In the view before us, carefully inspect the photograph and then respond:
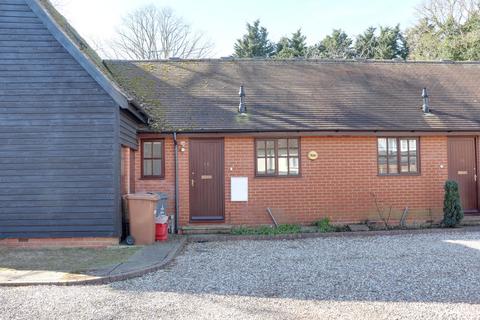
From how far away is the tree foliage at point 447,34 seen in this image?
26.7 metres

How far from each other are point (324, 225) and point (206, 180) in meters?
3.41

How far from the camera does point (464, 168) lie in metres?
14.0

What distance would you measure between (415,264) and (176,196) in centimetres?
674

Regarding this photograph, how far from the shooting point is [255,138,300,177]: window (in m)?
13.3

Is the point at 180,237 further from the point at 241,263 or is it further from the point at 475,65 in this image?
the point at 475,65

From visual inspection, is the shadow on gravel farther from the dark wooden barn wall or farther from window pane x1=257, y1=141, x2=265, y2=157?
window pane x1=257, y1=141, x2=265, y2=157

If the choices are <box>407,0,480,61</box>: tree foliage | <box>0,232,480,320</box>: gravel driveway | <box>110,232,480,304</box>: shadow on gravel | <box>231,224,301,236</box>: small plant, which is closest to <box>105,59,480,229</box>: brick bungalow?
<box>231,224,301,236</box>: small plant

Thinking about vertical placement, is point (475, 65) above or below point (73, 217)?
above

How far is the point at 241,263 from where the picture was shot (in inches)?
339

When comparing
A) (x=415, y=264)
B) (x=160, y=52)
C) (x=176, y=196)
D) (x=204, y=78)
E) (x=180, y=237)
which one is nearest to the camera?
(x=415, y=264)

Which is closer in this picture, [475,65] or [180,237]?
[180,237]

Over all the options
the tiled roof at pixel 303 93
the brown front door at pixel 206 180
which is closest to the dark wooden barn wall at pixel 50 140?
the tiled roof at pixel 303 93

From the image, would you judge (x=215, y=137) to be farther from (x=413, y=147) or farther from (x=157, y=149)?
(x=413, y=147)

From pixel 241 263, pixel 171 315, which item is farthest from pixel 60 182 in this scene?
pixel 171 315
